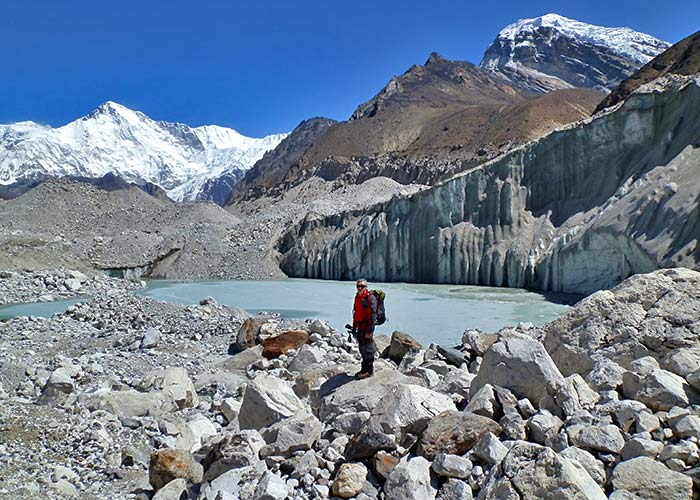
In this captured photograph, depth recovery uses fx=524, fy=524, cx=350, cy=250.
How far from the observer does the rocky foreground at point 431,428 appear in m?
3.57

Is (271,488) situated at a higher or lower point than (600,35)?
lower

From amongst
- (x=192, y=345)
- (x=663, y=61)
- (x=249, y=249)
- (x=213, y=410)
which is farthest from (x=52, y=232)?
(x=663, y=61)

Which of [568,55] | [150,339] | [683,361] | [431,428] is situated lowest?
[150,339]

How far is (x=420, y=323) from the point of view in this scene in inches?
683

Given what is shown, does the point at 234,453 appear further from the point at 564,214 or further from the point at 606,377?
the point at 564,214

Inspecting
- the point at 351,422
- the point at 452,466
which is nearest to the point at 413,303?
the point at 351,422

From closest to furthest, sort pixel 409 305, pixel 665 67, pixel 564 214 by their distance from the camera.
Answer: pixel 409 305 < pixel 564 214 < pixel 665 67

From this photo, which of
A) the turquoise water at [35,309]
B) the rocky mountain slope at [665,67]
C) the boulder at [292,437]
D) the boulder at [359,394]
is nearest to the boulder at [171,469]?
the boulder at [292,437]

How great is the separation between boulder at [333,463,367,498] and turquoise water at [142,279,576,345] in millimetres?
9767

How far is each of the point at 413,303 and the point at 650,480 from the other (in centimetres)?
1988

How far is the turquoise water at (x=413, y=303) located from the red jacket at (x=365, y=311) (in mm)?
7303

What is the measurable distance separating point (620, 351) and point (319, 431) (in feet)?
10.3

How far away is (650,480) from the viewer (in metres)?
3.26

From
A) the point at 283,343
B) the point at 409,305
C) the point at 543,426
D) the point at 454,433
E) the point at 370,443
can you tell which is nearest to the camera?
the point at 543,426
